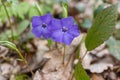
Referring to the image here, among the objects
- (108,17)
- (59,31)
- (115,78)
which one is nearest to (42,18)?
(59,31)

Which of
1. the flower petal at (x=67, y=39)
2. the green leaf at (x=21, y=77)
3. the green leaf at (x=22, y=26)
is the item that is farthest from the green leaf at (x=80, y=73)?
the green leaf at (x=22, y=26)

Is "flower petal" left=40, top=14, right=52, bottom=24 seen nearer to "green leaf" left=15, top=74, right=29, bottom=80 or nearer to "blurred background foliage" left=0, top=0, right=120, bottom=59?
"blurred background foliage" left=0, top=0, right=120, bottom=59

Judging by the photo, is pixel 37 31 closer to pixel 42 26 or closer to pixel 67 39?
pixel 42 26

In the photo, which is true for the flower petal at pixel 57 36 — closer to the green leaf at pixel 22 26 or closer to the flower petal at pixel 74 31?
the flower petal at pixel 74 31

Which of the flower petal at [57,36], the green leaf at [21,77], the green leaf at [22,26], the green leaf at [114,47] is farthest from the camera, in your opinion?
the green leaf at [22,26]

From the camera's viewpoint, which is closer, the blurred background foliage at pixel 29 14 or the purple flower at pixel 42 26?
the purple flower at pixel 42 26

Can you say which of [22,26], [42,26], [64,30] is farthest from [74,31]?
[22,26]
